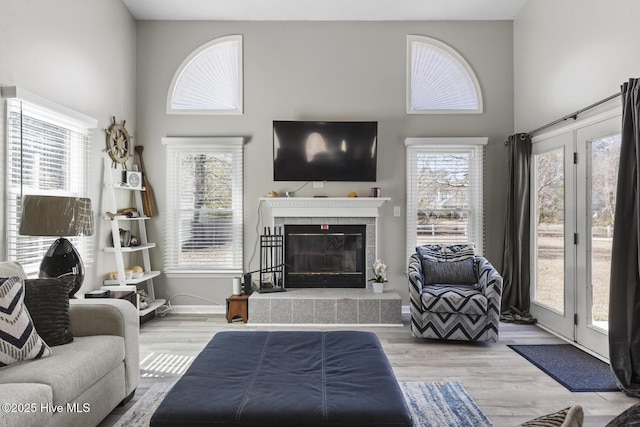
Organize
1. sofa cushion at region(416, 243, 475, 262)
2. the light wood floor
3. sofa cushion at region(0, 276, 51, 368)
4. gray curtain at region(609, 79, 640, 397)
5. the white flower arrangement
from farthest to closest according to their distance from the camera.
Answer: the white flower arrangement < sofa cushion at region(416, 243, 475, 262) < gray curtain at region(609, 79, 640, 397) < the light wood floor < sofa cushion at region(0, 276, 51, 368)

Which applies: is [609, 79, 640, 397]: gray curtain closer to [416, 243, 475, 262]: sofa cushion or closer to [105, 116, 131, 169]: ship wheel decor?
[416, 243, 475, 262]: sofa cushion

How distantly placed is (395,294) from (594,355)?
1.92 m

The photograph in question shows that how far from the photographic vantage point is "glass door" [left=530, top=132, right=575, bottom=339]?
4.07 m

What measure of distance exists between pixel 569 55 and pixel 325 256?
10.9 ft

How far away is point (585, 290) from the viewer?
3.84 metres

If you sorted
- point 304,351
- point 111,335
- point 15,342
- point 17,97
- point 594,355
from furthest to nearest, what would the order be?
point 594,355
point 17,97
point 111,335
point 304,351
point 15,342

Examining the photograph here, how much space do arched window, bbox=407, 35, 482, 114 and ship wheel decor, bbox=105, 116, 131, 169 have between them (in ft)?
11.2

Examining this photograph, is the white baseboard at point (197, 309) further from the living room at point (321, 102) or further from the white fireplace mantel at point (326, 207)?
the white fireplace mantel at point (326, 207)

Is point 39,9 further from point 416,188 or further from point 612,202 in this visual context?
point 612,202

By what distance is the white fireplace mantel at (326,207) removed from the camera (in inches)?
198

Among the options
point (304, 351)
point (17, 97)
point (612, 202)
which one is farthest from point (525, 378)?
point (17, 97)

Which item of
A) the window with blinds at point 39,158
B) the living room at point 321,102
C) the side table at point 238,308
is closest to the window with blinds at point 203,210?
the living room at point 321,102

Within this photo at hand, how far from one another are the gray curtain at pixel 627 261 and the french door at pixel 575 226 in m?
0.43

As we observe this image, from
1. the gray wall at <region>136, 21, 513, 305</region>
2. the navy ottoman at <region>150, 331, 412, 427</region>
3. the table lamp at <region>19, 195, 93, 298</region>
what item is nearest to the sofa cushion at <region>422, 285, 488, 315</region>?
the gray wall at <region>136, 21, 513, 305</region>
